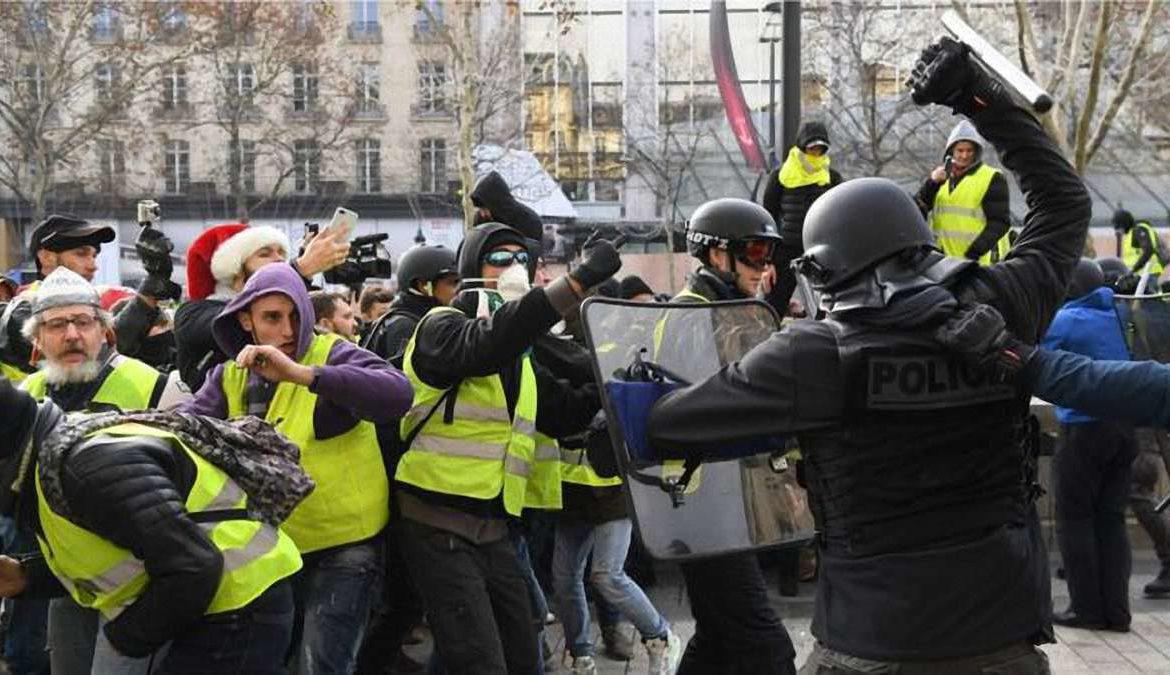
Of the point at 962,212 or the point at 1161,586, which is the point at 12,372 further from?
the point at 1161,586

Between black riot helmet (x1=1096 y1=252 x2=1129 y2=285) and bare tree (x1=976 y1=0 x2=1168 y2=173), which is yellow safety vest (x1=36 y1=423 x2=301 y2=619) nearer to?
black riot helmet (x1=1096 y1=252 x2=1129 y2=285)

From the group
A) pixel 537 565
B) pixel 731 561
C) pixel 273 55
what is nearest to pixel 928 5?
pixel 273 55

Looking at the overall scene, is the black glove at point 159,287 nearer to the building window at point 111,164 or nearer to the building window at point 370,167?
the building window at point 111,164

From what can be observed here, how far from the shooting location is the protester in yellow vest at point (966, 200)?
8.33 metres

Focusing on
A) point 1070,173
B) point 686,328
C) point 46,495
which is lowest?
point 46,495

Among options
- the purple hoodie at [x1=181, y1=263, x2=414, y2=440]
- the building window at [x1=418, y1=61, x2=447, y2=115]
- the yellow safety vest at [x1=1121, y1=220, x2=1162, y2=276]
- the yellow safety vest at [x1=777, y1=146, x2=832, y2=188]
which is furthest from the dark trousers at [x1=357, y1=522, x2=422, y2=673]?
the building window at [x1=418, y1=61, x2=447, y2=115]

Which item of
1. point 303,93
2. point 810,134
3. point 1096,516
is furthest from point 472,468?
point 303,93

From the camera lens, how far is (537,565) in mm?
8273

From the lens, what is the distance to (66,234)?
7410 mm

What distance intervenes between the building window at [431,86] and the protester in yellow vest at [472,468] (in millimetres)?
39424

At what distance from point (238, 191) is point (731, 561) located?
39099 mm

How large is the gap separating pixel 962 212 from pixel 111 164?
4028cm

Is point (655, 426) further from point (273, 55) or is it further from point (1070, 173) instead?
point (273, 55)

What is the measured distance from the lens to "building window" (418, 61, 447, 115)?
45.5 meters
